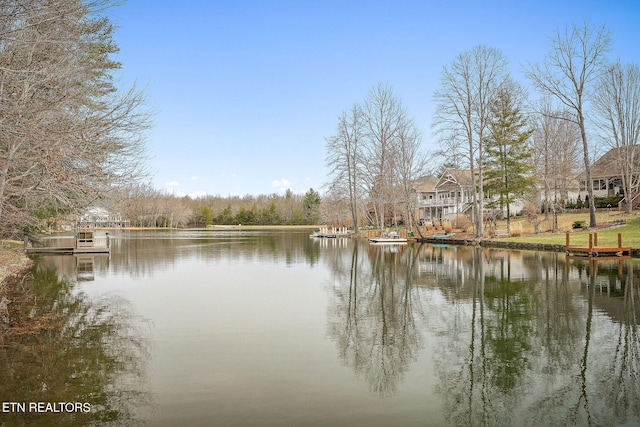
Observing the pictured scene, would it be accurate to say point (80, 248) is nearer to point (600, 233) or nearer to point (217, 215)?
point (600, 233)

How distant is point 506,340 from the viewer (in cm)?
883

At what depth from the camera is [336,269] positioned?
71.4 ft

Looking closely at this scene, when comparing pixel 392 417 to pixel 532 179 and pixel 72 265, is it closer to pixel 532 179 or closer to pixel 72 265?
pixel 72 265

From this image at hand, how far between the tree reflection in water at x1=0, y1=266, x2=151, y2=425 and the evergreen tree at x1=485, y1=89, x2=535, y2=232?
120 ft

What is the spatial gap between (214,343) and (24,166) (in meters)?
8.67

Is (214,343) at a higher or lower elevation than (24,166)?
lower

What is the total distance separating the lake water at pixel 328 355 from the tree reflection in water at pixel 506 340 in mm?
34

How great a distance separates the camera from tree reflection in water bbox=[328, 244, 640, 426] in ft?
19.5

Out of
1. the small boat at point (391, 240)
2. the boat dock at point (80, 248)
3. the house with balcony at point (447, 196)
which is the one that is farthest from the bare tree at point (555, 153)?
the boat dock at point (80, 248)

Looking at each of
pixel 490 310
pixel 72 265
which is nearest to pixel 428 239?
pixel 72 265

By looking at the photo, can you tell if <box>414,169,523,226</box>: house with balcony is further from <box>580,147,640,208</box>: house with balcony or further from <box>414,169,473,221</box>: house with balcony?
<box>580,147,640,208</box>: house with balcony

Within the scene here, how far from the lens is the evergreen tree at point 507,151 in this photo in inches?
1636

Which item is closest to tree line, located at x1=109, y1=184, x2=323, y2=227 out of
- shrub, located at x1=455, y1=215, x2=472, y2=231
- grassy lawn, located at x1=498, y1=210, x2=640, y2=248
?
shrub, located at x1=455, y1=215, x2=472, y2=231

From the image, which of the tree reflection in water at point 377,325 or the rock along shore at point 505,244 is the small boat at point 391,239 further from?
the tree reflection in water at point 377,325
